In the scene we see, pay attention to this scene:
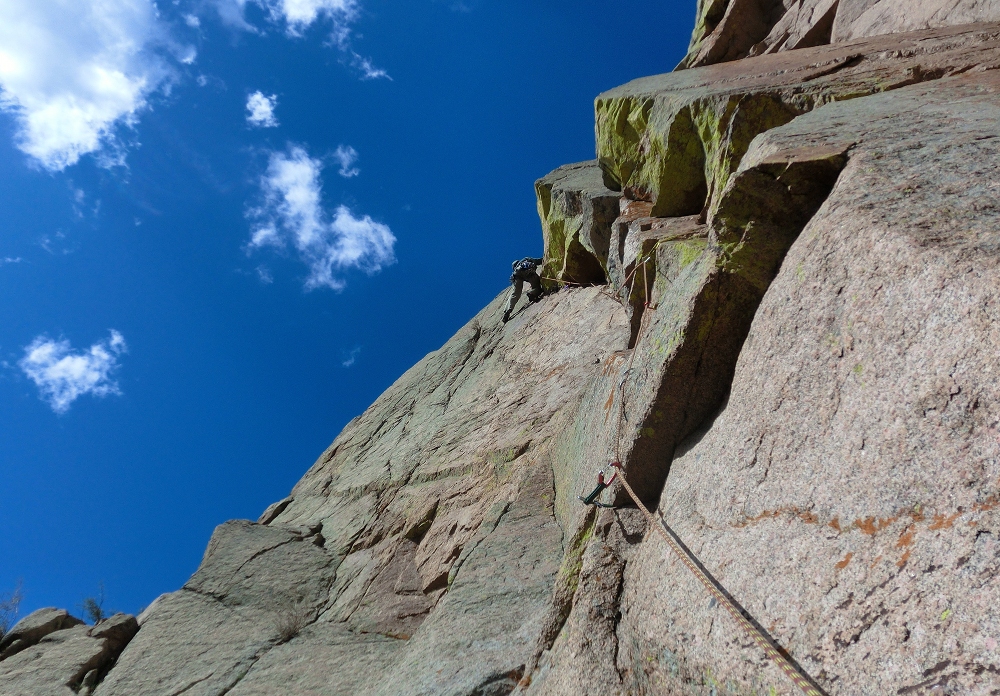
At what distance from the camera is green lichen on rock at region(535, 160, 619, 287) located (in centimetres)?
1155

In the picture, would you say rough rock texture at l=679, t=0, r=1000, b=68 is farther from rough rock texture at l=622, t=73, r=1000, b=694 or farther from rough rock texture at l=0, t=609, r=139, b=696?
rough rock texture at l=0, t=609, r=139, b=696

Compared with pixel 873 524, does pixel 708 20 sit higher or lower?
higher

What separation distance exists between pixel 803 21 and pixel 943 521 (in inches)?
462

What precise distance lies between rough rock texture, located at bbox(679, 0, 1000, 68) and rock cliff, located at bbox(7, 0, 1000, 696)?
0.23 ft

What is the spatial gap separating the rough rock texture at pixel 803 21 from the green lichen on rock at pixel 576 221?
350 cm

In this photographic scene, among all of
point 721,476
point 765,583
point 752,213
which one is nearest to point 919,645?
point 765,583

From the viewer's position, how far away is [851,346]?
3.16m

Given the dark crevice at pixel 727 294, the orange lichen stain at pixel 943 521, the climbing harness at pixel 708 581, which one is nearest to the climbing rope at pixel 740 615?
the climbing harness at pixel 708 581

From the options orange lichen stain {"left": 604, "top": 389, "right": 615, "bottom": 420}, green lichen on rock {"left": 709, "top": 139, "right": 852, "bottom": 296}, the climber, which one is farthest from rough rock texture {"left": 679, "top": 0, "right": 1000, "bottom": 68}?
the climber

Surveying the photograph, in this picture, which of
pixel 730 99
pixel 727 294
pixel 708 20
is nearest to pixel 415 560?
pixel 727 294

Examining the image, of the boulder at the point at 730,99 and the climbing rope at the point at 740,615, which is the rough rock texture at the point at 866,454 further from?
the boulder at the point at 730,99

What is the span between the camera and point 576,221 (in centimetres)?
1280

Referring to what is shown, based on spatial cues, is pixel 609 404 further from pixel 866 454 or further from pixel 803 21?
pixel 803 21

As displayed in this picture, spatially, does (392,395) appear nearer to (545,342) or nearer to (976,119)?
(545,342)
